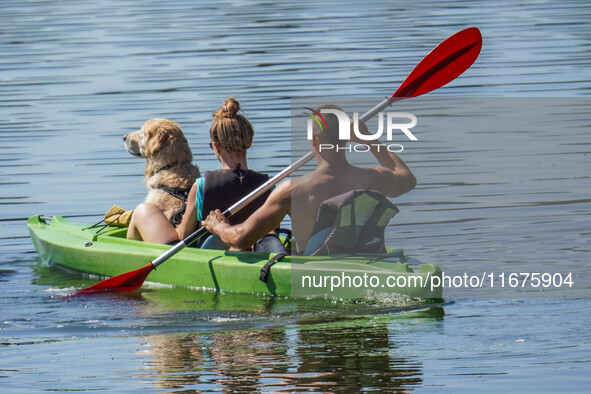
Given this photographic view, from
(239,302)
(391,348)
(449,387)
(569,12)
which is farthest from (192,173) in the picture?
(569,12)

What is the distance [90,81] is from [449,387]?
1426 cm

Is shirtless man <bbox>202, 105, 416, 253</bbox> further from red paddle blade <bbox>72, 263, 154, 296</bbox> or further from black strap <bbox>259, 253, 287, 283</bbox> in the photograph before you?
red paddle blade <bbox>72, 263, 154, 296</bbox>

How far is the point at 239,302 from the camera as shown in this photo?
6641 millimetres

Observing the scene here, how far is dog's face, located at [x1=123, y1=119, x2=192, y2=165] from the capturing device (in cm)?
712

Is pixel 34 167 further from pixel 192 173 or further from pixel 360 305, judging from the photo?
pixel 360 305

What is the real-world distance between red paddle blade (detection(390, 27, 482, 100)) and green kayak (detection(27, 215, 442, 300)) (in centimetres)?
118

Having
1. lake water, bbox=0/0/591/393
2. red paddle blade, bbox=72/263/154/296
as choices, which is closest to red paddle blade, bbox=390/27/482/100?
lake water, bbox=0/0/591/393

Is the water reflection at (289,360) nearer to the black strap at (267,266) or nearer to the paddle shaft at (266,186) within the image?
the black strap at (267,266)

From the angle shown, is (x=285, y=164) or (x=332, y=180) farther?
(x=285, y=164)

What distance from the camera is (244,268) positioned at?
673 centimetres

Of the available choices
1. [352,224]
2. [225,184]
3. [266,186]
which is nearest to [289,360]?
[352,224]

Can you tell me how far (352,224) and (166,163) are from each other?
157cm

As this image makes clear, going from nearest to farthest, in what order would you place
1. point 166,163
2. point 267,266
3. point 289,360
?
point 289,360 < point 267,266 < point 166,163

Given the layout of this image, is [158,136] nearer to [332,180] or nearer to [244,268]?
[244,268]
